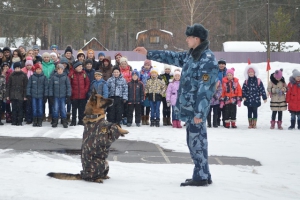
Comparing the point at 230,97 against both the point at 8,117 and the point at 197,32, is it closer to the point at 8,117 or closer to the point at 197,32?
→ the point at 8,117

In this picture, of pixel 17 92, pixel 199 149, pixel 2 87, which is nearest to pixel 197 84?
pixel 199 149

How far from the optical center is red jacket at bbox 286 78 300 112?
16906 millimetres

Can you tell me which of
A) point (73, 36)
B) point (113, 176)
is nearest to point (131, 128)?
point (113, 176)

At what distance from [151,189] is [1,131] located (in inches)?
351

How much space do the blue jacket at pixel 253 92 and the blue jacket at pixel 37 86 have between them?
248 inches

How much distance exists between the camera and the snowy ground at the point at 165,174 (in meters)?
6.37

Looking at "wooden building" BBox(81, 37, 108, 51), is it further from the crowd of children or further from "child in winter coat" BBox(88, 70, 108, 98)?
"child in winter coat" BBox(88, 70, 108, 98)

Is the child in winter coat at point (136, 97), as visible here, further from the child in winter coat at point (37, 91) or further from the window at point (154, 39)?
the window at point (154, 39)

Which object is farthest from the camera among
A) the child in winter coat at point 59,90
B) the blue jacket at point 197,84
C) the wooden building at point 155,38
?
the wooden building at point 155,38

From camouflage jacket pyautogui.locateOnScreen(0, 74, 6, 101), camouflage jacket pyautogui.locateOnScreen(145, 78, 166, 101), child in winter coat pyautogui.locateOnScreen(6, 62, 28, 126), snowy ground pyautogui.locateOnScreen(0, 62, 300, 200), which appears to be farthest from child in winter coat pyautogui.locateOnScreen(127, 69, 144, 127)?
camouflage jacket pyautogui.locateOnScreen(0, 74, 6, 101)

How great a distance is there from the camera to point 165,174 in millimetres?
8305

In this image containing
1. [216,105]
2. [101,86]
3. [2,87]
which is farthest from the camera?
[216,105]

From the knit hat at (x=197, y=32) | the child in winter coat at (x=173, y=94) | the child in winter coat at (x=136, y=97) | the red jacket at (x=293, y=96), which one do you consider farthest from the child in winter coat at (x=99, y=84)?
the knit hat at (x=197, y=32)

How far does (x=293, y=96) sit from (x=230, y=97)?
1970 mm
